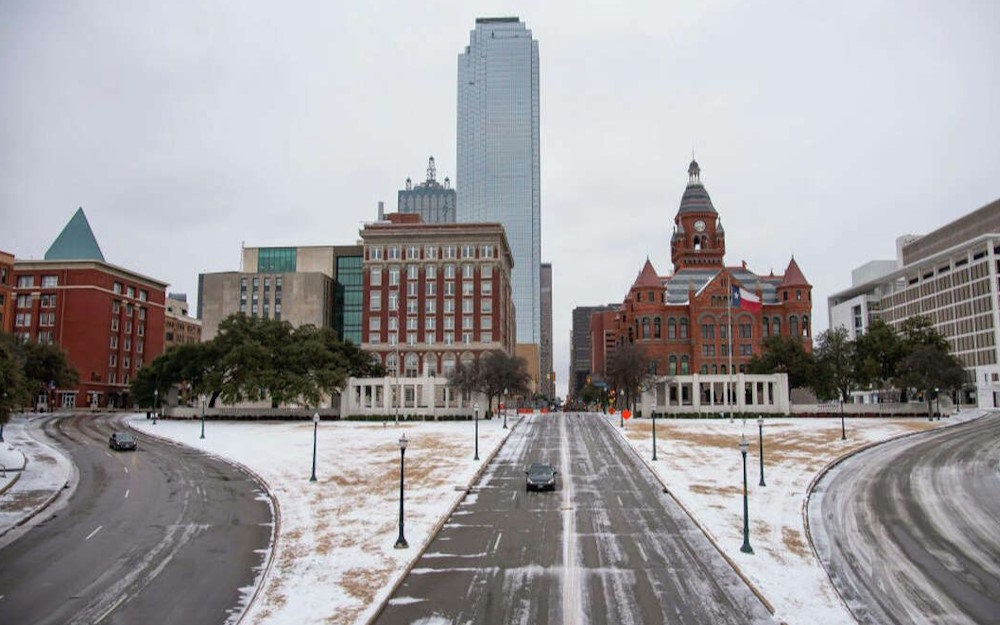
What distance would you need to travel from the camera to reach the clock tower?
144625 millimetres

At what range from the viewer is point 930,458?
47000 millimetres

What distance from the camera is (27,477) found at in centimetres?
4078

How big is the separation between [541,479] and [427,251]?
91538mm

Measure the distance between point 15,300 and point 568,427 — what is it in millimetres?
98715

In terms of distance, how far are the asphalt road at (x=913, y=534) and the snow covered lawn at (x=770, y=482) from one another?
925 millimetres

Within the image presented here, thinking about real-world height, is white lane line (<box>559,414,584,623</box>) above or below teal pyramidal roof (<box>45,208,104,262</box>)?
below

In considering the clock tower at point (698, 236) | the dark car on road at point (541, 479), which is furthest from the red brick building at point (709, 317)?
the dark car on road at point (541, 479)

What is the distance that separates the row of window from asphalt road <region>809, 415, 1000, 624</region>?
274 feet

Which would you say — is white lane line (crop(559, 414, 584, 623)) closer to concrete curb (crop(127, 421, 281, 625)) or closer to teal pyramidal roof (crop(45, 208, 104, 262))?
concrete curb (crop(127, 421, 281, 625))

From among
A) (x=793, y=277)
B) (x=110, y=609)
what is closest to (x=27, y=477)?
(x=110, y=609)

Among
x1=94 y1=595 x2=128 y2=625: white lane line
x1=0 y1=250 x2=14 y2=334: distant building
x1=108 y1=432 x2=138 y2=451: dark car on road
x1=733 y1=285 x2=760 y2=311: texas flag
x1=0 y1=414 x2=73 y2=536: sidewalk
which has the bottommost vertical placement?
x1=94 y1=595 x2=128 y2=625: white lane line

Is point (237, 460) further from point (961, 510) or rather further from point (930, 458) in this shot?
point (930, 458)

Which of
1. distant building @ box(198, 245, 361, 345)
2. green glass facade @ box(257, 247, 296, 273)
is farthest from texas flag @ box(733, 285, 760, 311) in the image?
green glass facade @ box(257, 247, 296, 273)

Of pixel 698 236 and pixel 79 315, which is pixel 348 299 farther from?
pixel 698 236
